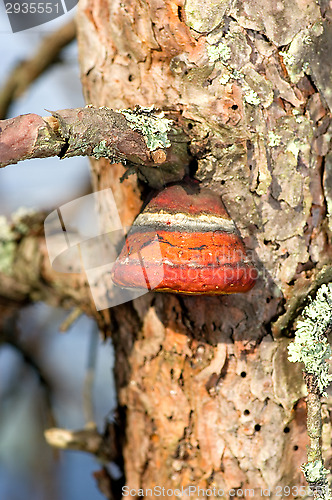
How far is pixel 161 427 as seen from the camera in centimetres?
136

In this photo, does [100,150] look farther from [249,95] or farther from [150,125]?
[249,95]

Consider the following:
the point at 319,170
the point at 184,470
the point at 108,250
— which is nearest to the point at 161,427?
the point at 184,470

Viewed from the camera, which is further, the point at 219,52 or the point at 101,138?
the point at 219,52

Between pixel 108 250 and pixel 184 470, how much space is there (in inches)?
24.7

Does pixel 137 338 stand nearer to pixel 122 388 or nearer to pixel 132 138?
pixel 122 388

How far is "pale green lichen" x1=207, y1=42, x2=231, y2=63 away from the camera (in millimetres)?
1100

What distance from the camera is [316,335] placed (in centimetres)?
115

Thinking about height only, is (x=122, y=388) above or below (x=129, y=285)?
below
